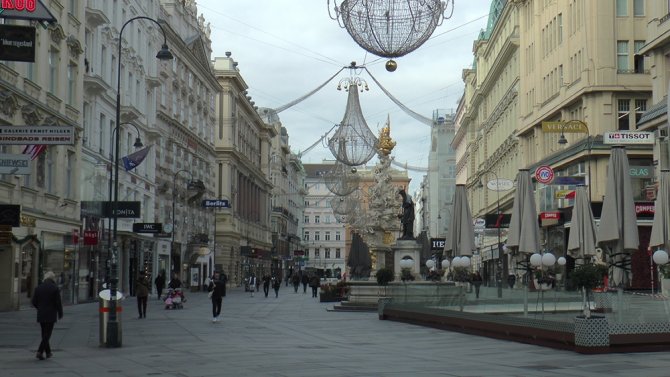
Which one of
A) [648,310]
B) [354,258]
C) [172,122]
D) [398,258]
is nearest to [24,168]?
[648,310]

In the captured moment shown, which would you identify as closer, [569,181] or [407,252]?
[407,252]

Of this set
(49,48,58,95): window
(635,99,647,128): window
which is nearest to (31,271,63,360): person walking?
(49,48,58,95): window

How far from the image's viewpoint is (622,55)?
52.2m

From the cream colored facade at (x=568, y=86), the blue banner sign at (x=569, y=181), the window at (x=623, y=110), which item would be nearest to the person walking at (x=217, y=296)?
the blue banner sign at (x=569, y=181)

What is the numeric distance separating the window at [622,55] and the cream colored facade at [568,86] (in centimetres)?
6

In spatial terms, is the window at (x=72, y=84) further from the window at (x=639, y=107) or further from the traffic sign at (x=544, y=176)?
the window at (x=639, y=107)

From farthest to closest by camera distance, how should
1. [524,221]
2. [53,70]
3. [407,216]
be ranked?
1. [407,216]
2. [53,70]
3. [524,221]

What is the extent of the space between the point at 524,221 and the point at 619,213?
15.7 feet

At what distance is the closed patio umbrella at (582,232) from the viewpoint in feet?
91.3

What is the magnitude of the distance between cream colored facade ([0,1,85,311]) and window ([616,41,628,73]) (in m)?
28.7

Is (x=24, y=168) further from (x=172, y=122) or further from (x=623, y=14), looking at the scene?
(x=172, y=122)

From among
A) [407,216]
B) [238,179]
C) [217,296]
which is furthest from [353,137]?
[238,179]

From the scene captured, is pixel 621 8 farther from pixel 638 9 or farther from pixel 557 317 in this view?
pixel 557 317

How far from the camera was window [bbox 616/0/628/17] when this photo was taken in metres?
52.3
